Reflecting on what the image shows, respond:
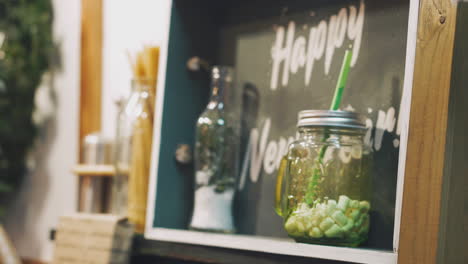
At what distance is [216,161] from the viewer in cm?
112

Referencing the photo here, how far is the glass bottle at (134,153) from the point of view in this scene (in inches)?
46.6

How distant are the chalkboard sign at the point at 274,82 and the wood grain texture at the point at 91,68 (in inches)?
17.0

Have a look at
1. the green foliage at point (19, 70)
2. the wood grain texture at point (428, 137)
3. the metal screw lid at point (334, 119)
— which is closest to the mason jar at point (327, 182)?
the metal screw lid at point (334, 119)

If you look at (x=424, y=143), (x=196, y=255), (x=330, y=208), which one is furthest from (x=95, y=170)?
(x=424, y=143)

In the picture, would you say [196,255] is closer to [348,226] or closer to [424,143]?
[348,226]

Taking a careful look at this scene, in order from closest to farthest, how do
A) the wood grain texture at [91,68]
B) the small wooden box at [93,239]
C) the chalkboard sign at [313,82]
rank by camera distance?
the chalkboard sign at [313,82], the small wooden box at [93,239], the wood grain texture at [91,68]

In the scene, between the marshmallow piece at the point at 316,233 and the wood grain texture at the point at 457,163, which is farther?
the marshmallow piece at the point at 316,233

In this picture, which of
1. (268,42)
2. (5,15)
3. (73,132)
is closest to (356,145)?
(268,42)

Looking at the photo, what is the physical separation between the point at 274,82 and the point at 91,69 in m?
0.63

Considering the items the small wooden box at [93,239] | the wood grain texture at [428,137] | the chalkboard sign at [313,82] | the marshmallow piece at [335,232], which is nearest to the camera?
the wood grain texture at [428,137]

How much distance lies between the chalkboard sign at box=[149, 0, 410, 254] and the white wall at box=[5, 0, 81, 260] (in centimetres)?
52

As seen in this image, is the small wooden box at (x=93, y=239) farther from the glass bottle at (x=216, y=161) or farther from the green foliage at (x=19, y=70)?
the green foliage at (x=19, y=70)

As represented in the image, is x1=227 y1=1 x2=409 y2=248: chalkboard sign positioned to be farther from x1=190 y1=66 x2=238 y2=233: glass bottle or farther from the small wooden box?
the small wooden box

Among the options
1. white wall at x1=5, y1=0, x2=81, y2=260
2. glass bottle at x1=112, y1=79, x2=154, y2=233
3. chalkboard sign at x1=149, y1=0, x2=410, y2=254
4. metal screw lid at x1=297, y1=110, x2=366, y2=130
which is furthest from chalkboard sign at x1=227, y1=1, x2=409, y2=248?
white wall at x1=5, y1=0, x2=81, y2=260
